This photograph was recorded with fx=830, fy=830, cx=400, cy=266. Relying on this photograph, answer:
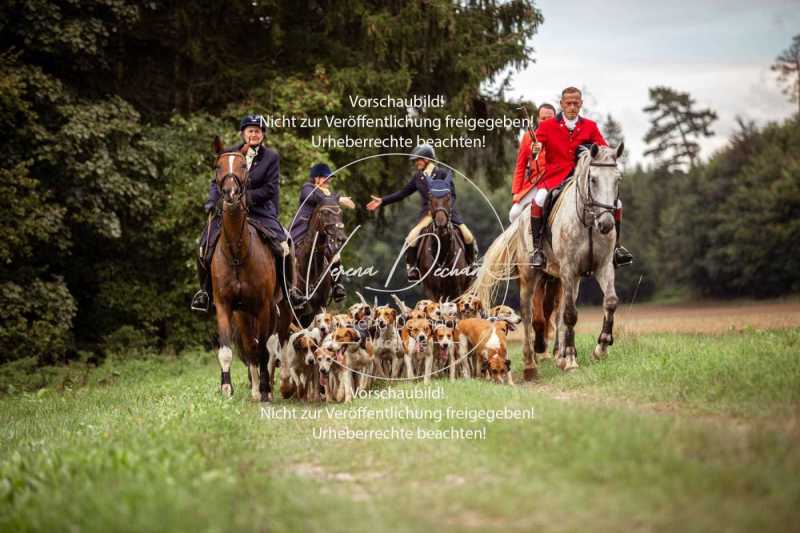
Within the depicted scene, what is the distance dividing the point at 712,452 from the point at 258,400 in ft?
23.9

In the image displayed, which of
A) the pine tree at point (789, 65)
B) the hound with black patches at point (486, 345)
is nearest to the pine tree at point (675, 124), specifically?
the pine tree at point (789, 65)

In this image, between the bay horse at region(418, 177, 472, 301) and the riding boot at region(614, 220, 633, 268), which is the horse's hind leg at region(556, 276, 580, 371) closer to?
the riding boot at region(614, 220, 633, 268)

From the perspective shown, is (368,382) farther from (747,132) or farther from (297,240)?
(747,132)

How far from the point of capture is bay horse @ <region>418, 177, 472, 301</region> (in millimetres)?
13312

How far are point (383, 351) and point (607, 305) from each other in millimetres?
3228

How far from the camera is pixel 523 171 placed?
14.0 metres

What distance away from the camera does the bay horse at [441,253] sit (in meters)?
13.3

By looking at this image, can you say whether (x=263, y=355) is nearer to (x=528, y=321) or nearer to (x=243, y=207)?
(x=243, y=207)

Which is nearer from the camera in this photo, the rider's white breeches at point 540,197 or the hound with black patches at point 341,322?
the hound with black patches at point 341,322

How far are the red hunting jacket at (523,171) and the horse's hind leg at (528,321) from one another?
1.42 meters

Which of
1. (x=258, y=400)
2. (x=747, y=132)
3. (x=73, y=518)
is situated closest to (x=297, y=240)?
(x=258, y=400)

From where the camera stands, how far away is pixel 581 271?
469 inches

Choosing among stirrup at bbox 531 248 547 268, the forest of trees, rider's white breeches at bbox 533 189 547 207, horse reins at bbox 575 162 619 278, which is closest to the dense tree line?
the forest of trees

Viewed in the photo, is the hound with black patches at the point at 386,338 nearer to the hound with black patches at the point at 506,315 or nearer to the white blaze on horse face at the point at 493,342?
the white blaze on horse face at the point at 493,342
